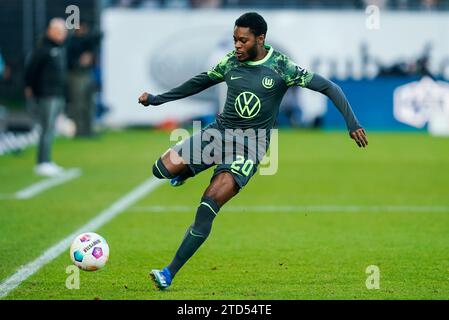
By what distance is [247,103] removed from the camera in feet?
28.8

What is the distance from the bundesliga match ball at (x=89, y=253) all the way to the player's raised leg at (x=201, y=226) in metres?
0.63

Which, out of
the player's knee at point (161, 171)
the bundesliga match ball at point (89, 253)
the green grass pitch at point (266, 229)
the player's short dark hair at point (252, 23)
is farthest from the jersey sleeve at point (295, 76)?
the bundesliga match ball at point (89, 253)

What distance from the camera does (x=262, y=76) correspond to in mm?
8750

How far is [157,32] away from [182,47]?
0.84 meters

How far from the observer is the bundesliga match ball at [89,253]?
28.5 ft

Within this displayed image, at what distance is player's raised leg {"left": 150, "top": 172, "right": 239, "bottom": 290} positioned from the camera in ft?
27.3

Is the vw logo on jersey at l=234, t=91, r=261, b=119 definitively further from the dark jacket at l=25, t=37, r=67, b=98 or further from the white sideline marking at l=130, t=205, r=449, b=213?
the dark jacket at l=25, t=37, r=67, b=98

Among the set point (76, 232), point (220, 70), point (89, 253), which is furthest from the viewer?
point (76, 232)

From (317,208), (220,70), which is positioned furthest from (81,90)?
(220,70)

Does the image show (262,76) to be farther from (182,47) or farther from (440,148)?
(182,47)

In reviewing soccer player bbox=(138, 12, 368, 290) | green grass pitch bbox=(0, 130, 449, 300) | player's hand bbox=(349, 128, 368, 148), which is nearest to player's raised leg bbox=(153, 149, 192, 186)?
soccer player bbox=(138, 12, 368, 290)

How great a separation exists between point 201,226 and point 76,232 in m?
3.45

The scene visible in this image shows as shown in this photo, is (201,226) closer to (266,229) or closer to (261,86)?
(261,86)

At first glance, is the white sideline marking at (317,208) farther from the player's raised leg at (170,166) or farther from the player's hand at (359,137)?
the player's hand at (359,137)
